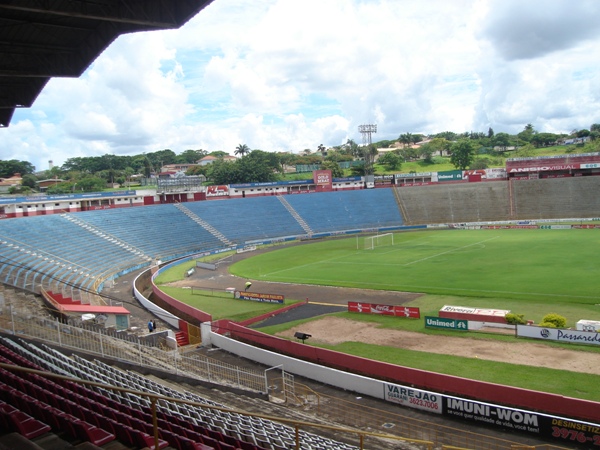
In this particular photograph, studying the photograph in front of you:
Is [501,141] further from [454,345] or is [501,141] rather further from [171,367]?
[171,367]

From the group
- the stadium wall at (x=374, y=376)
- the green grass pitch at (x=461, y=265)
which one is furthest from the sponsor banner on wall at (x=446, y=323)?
the green grass pitch at (x=461, y=265)

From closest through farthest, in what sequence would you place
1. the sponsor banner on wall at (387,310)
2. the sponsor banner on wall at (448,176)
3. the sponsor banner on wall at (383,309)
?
1. the sponsor banner on wall at (387,310)
2. the sponsor banner on wall at (383,309)
3. the sponsor banner on wall at (448,176)

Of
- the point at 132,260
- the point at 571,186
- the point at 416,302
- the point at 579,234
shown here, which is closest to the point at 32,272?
the point at 132,260

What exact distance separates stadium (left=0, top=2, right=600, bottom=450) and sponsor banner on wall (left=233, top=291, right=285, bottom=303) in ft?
0.37

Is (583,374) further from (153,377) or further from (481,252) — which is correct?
(481,252)

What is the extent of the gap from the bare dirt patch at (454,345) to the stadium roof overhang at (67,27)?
18.5m

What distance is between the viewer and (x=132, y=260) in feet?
191

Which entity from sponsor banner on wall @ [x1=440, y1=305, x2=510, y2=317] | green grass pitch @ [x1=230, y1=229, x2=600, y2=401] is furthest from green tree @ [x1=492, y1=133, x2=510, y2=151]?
sponsor banner on wall @ [x1=440, y1=305, x2=510, y2=317]

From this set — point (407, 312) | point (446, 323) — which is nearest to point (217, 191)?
point (407, 312)

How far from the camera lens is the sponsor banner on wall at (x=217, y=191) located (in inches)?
3693

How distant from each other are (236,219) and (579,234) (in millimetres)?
51510

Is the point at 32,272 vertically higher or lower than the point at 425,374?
higher

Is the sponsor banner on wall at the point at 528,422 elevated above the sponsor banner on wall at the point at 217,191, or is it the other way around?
the sponsor banner on wall at the point at 217,191

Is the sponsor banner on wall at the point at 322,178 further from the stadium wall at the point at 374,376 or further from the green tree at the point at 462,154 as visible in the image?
the stadium wall at the point at 374,376
